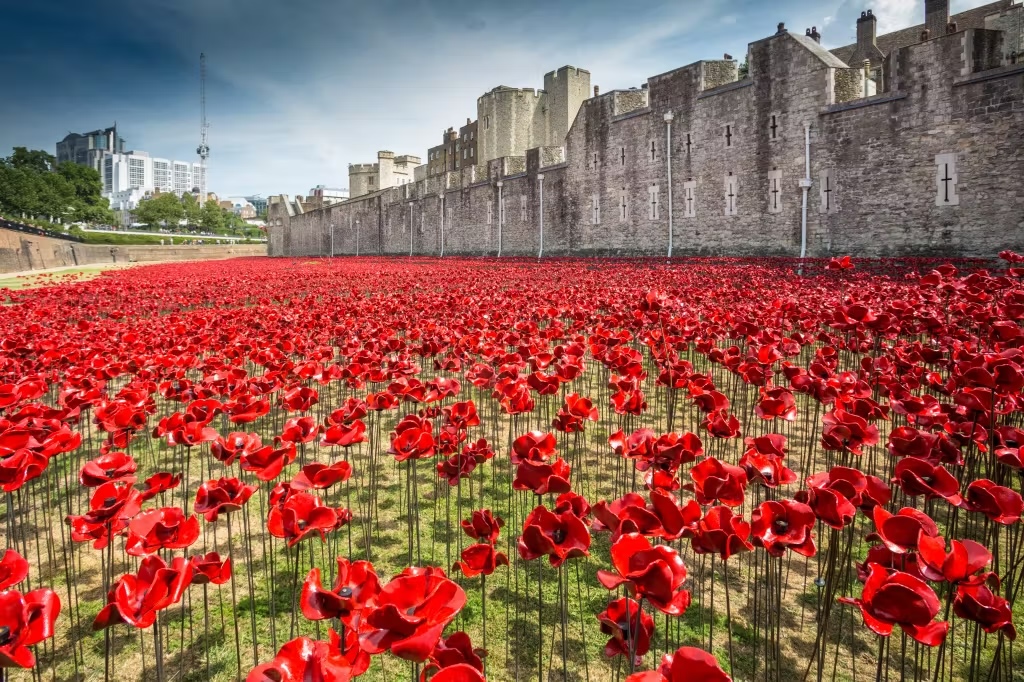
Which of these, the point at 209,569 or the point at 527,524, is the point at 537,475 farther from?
the point at 209,569

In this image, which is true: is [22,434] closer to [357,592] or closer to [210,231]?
[357,592]

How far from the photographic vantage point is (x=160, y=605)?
4.86 ft

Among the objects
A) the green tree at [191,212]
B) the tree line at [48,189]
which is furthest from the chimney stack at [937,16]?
the green tree at [191,212]

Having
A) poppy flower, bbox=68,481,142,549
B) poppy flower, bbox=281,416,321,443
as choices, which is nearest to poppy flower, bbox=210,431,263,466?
poppy flower, bbox=281,416,321,443

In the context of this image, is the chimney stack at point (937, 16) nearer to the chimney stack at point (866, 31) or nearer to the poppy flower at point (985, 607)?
the chimney stack at point (866, 31)

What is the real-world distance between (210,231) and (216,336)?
136m

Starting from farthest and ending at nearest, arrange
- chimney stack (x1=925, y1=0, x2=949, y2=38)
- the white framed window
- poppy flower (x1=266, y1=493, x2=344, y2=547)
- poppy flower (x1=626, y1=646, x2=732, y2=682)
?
chimney stack (x1=925, y1=0, x2=949, y2=38) < the white framed window < poppy flower (x1=266, y1=493, x2=344, y2=547) < poppy flower (x1=626, y1=646, x2=732, y2=682)

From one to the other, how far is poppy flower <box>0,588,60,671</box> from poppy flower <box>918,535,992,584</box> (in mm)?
2181

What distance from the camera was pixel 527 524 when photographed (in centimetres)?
168

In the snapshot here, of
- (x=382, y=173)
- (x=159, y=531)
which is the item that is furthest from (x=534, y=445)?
(x=382, y=173)

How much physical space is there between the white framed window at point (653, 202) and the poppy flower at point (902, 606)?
2870 cm

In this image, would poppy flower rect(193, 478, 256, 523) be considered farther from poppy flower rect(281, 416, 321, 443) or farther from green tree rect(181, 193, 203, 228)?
green tree rect(181, 193, 203, 228)

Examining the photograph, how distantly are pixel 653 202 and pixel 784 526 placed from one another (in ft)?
94.1

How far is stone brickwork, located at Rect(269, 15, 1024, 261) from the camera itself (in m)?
17.7
